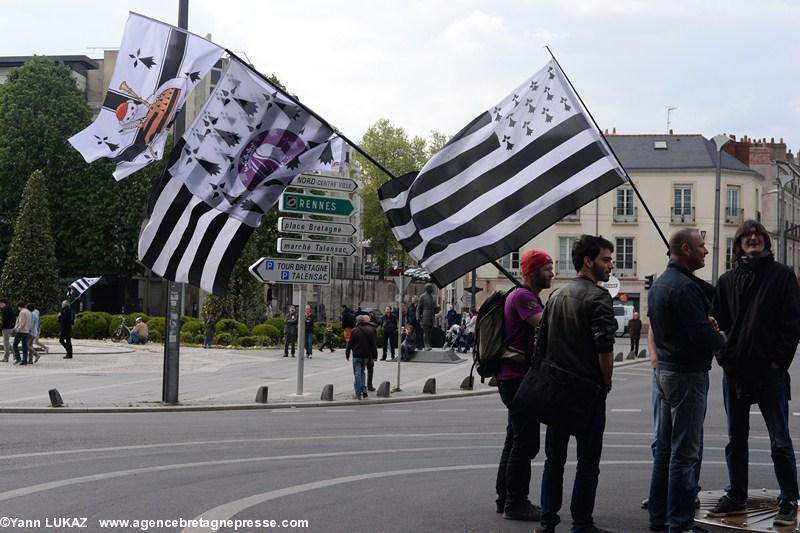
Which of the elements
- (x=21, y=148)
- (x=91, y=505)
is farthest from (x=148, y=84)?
(x=21, y=148)

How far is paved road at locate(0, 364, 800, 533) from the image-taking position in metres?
8.02

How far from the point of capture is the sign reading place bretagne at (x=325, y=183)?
69.6 feet

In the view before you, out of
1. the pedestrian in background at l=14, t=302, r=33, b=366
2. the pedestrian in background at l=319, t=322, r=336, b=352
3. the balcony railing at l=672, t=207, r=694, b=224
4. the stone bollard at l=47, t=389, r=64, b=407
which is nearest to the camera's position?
the stone bollard at l=47, t=389, r=64, b=407

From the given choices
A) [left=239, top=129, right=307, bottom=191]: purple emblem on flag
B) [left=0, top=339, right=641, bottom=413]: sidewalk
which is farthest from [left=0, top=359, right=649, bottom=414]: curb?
[left=239, top=129, right=307, bottom=191]: purple emblem on flag

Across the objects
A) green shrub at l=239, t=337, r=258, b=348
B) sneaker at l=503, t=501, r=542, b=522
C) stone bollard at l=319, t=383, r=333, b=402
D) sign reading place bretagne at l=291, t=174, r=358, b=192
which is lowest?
stone bollard at l=319, t=383, r=333, b=402

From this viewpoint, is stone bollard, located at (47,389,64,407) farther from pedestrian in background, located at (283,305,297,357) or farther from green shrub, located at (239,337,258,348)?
green shrub, located at (239,337,258,348)

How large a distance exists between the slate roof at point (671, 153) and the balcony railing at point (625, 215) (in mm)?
2834

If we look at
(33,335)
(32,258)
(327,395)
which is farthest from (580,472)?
(32,258)

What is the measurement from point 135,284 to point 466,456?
2719 inches

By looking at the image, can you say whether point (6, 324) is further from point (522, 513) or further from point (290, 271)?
point (522, 513)

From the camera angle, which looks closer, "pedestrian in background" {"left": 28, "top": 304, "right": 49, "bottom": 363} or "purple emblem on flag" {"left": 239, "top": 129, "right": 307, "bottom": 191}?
"purple emblem on flag" {"left": 239, "top": 129, "right": 307, "bottom": 191}

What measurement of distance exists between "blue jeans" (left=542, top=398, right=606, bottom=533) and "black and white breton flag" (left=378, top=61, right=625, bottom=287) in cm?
205

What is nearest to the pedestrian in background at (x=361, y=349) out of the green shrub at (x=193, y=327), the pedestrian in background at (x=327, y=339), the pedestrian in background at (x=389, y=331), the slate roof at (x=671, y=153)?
the pedestrian in background at (x=389, y=331)

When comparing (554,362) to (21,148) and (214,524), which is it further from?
(21,148)
